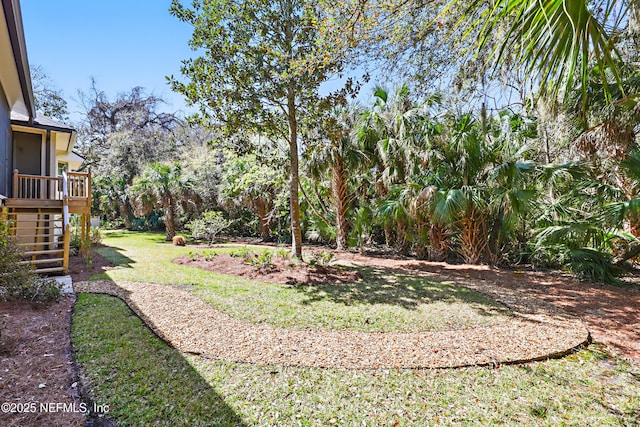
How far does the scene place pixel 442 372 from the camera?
114 inches

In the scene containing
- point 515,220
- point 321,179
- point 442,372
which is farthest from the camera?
point 321,179

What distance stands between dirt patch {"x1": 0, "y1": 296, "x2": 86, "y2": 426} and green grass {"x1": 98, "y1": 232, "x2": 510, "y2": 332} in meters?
1.96

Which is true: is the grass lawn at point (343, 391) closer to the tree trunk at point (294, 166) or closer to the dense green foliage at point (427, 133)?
the dense green foliage at point (427, 133)

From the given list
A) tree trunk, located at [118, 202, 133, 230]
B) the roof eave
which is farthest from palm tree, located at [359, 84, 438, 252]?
tree trunk, located at [118, 202, 133, 230]

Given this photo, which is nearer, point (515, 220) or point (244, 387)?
point (244, 387)

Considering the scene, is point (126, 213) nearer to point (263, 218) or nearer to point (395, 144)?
point (263, 218)

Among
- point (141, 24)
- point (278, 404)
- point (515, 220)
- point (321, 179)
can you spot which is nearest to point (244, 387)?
point (278, 404)

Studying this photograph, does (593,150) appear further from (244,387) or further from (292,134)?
(244,387)

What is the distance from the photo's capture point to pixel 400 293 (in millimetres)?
5625

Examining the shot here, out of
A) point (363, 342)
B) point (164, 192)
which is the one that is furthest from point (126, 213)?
point (363, 342)

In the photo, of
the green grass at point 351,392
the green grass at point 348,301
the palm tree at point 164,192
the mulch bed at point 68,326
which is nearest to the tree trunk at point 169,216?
the palm tree at point 164,192

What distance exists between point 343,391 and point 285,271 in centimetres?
453

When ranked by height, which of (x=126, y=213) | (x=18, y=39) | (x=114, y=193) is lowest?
(x=126, y=213)

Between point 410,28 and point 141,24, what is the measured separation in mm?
7717
